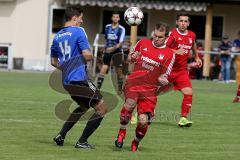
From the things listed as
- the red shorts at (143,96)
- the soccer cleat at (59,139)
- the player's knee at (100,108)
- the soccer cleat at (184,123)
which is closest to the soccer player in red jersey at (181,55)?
the soccer cleat at (184,123)

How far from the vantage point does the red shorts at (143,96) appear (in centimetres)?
1118

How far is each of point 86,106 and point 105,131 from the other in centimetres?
225

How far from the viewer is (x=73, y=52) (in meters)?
11.1

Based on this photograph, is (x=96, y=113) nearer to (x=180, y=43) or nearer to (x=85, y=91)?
(x=85, y=91)

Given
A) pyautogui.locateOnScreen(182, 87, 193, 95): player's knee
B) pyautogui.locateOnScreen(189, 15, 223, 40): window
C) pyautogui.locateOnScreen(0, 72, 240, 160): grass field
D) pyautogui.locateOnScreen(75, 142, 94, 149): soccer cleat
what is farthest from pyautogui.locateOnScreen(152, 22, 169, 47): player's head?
Result: pyautogui.locateOnScreen(189, 15, 223, 40): window

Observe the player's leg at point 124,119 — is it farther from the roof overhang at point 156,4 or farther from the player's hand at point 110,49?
the roof overhang at point 156,4

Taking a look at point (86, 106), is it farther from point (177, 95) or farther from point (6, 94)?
point (177, 95)

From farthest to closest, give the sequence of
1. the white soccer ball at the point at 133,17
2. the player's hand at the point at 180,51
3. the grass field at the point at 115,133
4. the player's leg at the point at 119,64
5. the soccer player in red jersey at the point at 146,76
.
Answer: the player's leg at the point at 119,64, the white soccer ball at the point at 133,17, the player's hand at the point at 180,51, the soccer player in red jersey at the point at 146,76, the grass field at the point at 115,133

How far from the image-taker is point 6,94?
2011cm

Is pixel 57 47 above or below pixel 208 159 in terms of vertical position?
above

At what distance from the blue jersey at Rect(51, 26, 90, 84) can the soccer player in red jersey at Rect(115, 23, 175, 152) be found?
0.80m

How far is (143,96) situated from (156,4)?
2413 centimetres

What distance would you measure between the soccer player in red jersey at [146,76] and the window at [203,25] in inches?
1027

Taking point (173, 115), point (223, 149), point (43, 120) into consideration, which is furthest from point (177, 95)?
point (223, 149)
